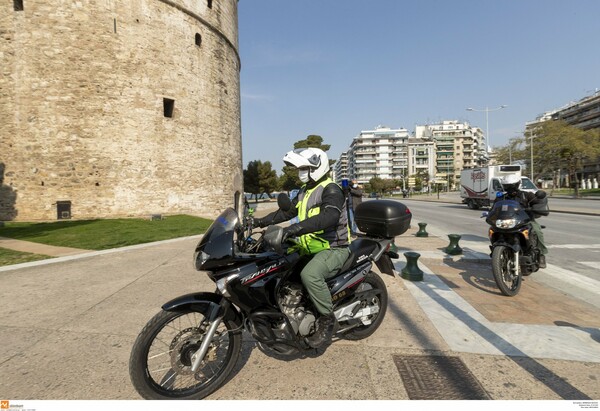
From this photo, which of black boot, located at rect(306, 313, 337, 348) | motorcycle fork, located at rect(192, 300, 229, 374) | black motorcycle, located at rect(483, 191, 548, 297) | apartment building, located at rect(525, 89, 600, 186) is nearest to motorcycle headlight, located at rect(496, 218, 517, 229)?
black motorcycle, located at rect(483, 191, 548, 297)

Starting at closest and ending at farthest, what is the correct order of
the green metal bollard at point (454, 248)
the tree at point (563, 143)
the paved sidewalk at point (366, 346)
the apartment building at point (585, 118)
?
1. the paved sidewalk at point (366, 346)
2. the green metal bollard at point (454, 248)
3. the tree at point (563, 143)
4. the apartment building at point (585, 118)

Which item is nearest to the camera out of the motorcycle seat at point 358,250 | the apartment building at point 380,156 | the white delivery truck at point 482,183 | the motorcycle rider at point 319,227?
the motorcycle rider at point 319,227

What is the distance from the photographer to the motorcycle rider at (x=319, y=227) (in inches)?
98.2

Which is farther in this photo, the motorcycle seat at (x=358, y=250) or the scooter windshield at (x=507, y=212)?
the scooter windshield at (x=507, y=212)

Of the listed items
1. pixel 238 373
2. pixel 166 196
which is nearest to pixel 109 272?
pixel 238 373

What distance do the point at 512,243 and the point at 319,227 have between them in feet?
12.0

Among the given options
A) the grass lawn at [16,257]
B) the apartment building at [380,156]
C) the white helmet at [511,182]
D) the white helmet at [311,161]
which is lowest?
the grass lawn at [16,257]

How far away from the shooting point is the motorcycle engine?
2495mm

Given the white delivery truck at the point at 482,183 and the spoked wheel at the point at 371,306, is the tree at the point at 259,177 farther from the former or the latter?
the spoked wheel at the point at 371,306

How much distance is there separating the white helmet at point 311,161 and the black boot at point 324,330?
121 centimetres

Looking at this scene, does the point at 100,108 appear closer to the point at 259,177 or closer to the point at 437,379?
the point at 437,379

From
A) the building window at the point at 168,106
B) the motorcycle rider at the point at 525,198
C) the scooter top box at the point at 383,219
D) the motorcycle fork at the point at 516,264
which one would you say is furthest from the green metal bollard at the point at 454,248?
the building window at the point at 168,106

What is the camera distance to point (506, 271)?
445cm

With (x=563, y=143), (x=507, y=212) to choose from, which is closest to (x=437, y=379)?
(x=507, y=212)
